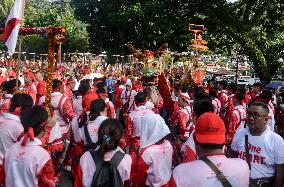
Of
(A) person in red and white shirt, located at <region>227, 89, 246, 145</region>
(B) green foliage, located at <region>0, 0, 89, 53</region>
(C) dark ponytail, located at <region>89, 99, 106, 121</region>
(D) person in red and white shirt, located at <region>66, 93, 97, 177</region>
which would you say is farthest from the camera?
(B) green foliage, located at <region>0, 0, 89, 53</region>

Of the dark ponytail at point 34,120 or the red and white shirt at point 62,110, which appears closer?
the dark ponytail at point 34,120

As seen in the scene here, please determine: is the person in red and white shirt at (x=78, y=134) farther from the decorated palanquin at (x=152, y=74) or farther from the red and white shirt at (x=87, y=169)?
the red and white shirt at (x=87, y=169)

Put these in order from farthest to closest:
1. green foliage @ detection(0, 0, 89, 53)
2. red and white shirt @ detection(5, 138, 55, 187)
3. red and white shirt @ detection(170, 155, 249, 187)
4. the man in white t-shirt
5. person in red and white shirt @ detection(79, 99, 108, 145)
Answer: green foliage @ detection(0, 0, 89, 53)
person in red and white shirt @ detection(79, 99, 108, 145)
the man in white t-shirt
red and white shirt @ detection(5, 138, 55, 187)
red and white shirt @ detection(170, 155, 249, 187)

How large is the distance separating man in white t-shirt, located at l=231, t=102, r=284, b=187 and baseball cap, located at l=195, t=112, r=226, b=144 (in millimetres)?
1619

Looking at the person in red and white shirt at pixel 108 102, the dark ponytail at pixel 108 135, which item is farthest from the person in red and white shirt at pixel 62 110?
the dark ponytail at pixel 108 135

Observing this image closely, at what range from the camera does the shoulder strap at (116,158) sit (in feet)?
13.6

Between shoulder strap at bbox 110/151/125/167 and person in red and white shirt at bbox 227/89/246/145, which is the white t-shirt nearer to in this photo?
shoulder strap at bbox 110/151/125/167

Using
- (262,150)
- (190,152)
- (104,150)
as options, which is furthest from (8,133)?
(262,150)

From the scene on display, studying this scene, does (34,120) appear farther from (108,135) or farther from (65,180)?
(65,180)

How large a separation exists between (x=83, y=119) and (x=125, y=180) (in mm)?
2415

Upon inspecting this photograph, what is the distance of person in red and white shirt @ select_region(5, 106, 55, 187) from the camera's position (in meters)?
4.05

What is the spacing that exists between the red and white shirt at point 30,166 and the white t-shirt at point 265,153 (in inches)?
87.2

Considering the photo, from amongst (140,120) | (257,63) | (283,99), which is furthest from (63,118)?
(257,63)

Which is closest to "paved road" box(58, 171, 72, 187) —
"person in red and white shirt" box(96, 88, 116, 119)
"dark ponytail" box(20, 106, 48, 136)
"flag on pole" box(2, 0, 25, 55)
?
"person in red and white shirt" box(96, 88, 116, 119)
